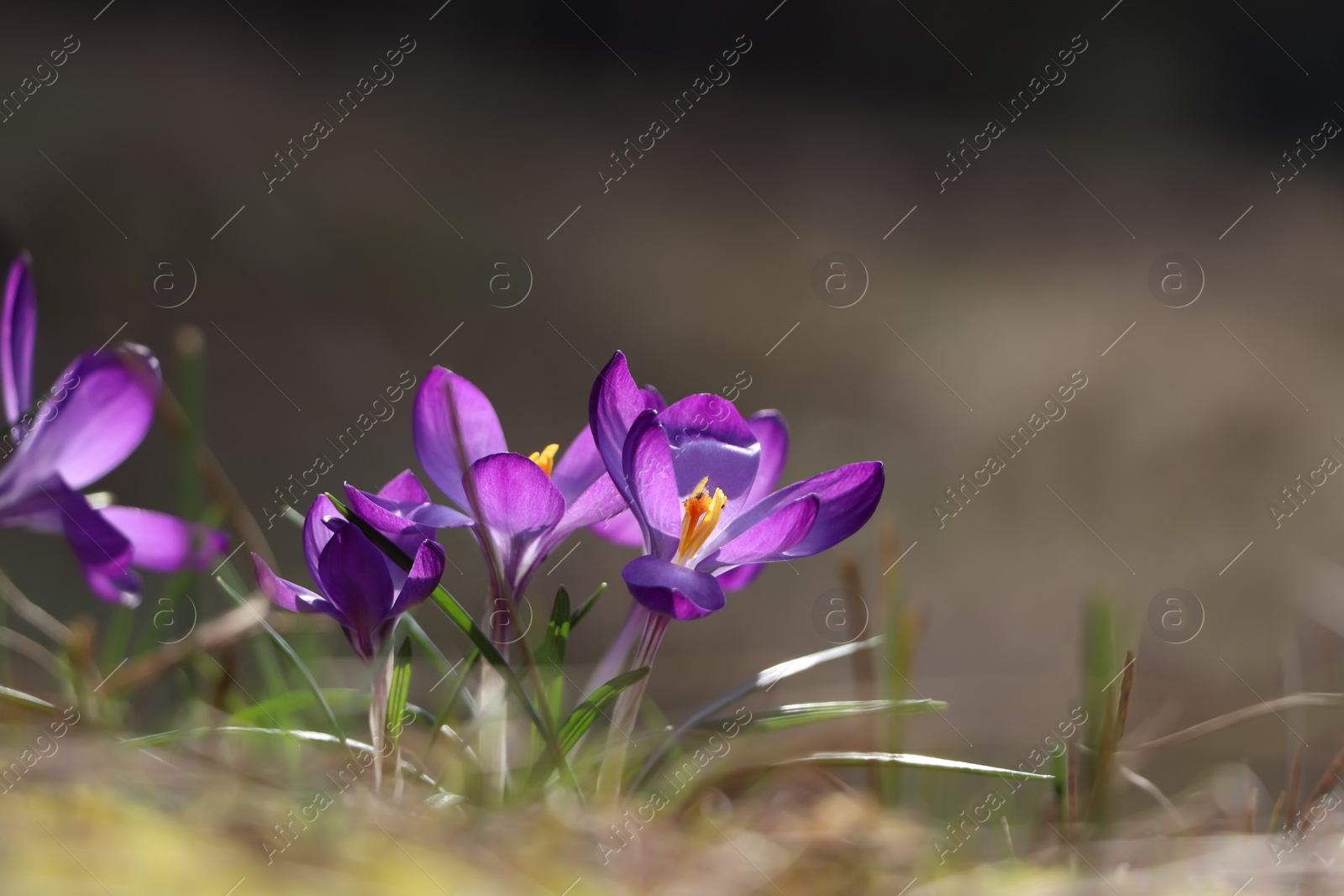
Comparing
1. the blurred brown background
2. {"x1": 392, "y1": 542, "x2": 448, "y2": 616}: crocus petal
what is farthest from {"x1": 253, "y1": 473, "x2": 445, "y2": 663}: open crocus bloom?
the blurred brown background

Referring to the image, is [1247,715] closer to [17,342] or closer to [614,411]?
[614,411]

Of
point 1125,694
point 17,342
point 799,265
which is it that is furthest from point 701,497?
point 799,265

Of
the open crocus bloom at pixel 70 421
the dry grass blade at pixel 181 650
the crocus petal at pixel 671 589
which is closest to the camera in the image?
the crocus petal at pixel 671 589

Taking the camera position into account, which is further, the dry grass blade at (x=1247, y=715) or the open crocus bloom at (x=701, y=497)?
the dry grass blade at (x=1247, y=715)

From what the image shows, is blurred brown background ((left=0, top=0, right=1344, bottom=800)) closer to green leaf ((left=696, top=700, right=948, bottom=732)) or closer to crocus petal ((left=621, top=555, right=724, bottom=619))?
green leaf ((left=696, top=700, right=948, bottom=732))

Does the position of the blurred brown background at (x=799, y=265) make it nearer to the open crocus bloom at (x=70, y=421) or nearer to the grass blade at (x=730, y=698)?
the grass blade at (x=730, y=698)

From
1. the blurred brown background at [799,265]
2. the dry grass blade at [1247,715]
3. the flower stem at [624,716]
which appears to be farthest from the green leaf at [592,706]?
the blurred brown background at [799,265]
